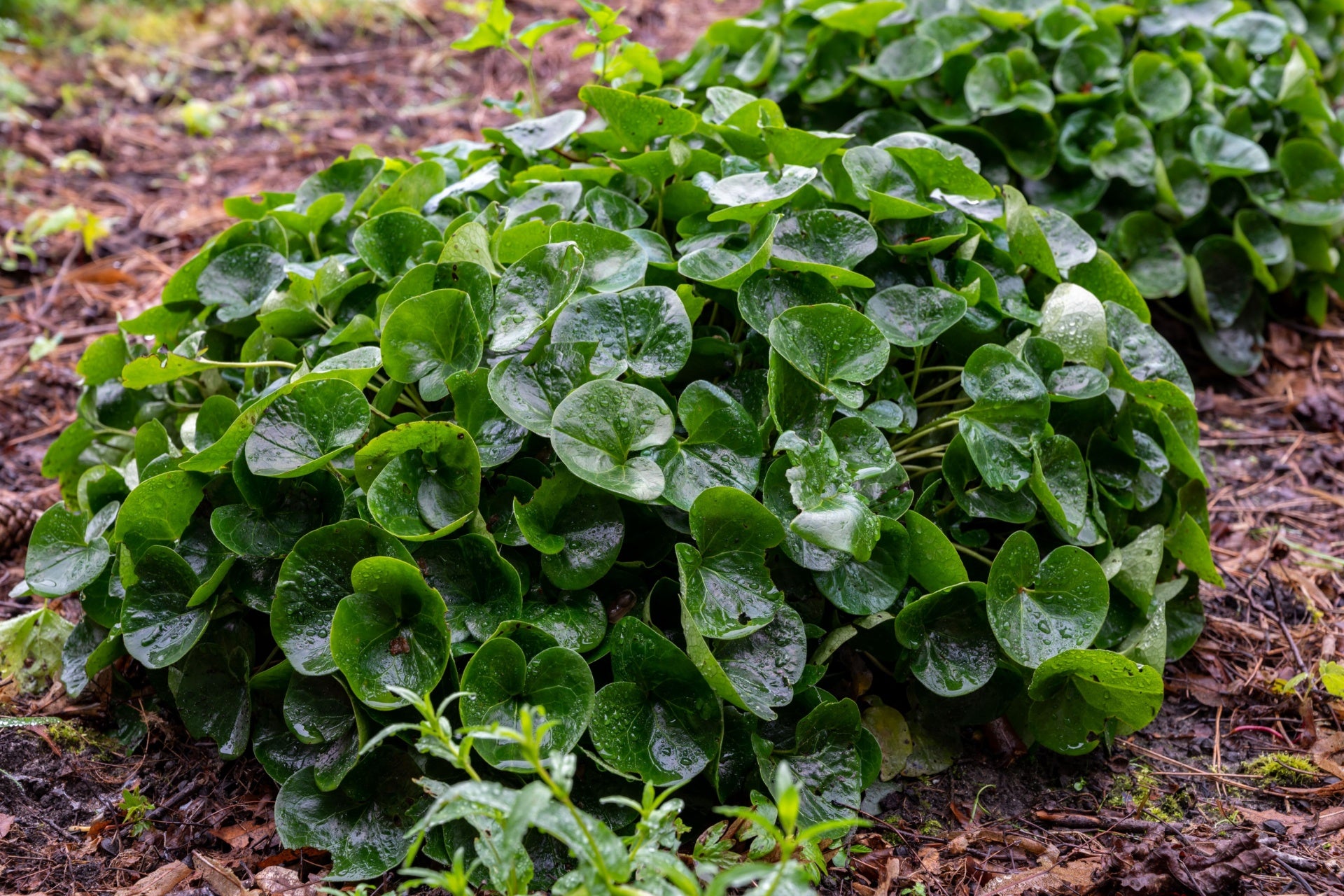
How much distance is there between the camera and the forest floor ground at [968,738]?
63.0 inches

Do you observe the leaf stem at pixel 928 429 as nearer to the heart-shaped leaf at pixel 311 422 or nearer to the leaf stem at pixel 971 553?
the leaf stem at pixel 971 553

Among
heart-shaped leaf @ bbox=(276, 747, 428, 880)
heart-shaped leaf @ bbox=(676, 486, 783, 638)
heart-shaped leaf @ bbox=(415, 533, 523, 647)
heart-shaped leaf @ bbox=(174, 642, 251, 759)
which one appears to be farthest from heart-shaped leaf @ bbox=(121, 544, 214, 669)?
heart-shaped leaf @ bbox=(676, 486, 783, 638)

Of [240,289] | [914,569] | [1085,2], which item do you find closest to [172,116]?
[240,289]

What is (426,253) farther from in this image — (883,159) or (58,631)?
(58,631)

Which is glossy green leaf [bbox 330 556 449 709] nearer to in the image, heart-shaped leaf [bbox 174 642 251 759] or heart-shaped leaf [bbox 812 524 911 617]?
heart-shaped leaf [bbox 174 642 251 759]

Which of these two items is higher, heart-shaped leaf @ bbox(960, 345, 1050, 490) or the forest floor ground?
heart-shaped leaf @ bbox(960, 345, 1050, 490)

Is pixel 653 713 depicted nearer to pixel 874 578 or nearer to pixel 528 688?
pixel 528 688

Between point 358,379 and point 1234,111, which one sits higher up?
point 358,379

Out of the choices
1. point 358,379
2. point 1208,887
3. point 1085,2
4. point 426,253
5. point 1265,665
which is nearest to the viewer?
point 1208,887

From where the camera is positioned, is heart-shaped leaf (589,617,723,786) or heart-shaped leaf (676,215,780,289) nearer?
heart-shaped leaf (589,617,723,786)

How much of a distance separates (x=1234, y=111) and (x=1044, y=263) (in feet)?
4.85

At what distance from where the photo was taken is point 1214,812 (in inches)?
68.6

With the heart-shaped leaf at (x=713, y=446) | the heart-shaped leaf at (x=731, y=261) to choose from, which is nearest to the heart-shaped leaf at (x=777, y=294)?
the heart-shaped leaf at (x=731, y=261)

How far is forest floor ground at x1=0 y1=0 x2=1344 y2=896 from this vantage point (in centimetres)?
160
